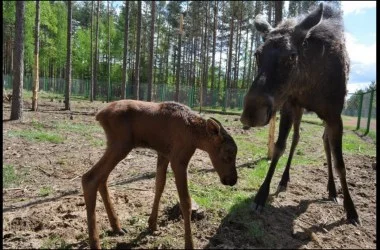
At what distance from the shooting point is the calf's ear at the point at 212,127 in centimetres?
356

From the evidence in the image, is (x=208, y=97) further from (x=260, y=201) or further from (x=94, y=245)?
(x=94, y=245)

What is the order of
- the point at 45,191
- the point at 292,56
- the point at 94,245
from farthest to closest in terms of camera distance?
the point at 45,191 < the point at 292,56 < the point at 94,245

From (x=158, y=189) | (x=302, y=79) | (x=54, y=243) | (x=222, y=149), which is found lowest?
(x=54, y=243)

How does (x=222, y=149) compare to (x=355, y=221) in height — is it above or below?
above

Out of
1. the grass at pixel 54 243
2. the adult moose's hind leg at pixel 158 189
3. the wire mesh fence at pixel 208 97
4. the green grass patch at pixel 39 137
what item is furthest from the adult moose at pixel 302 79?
the wire mesh fence at pixel 208 97

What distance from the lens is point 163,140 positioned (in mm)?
3682

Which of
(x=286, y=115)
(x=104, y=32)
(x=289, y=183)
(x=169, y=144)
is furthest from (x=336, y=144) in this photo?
(x=104, y=32)

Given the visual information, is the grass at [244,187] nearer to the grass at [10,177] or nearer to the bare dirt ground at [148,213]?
the bare dirt ground at [148,213]

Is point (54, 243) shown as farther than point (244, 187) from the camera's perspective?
No

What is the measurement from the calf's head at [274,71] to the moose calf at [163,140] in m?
0.47

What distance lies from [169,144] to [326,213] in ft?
8.32

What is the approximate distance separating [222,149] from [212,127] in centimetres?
24

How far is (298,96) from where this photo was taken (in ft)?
16.2

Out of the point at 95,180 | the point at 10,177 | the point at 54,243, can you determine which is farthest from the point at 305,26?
the point at 10,177
